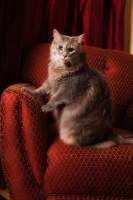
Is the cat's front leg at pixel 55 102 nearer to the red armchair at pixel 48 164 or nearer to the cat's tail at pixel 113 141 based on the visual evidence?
the red armchair at pixel 48 164

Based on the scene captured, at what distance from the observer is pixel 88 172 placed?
1.18 m

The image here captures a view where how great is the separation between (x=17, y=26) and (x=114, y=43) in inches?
39.9

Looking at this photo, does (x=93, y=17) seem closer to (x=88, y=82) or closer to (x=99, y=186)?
(x=88, y=82)

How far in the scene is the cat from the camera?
51.4 inches

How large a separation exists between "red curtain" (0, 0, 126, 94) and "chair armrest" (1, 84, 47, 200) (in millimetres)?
513

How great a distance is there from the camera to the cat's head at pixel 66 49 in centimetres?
138

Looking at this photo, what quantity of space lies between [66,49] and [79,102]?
0.31m

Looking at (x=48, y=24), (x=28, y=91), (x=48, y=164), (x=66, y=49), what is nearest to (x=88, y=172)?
(x=48, y=164)

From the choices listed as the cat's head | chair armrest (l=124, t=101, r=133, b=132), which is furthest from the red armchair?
chair armrest (l=124, t=101, r=133, b=132)

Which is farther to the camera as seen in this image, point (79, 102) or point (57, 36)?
point (57, 36)

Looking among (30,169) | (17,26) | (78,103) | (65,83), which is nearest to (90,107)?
(78,103)

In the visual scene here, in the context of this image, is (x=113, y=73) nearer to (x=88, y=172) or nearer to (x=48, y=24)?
(x=48, y=24)

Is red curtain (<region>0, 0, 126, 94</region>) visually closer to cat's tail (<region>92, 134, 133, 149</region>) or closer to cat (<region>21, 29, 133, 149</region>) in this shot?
cat (<region>21, 29, 133, 149</region>)

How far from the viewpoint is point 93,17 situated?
2127 mm
